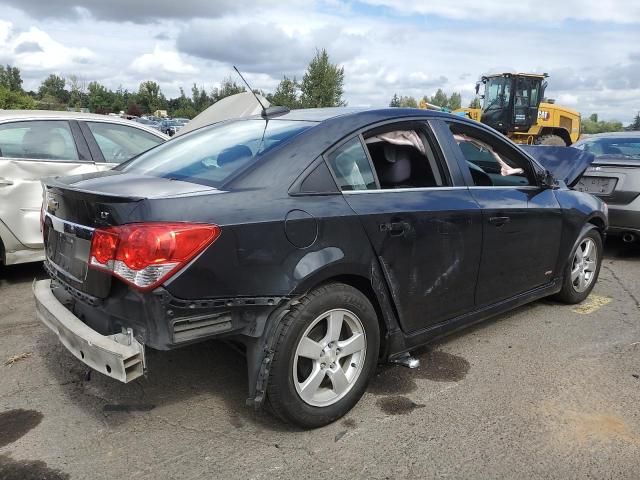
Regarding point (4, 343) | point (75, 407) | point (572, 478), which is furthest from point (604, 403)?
point (4, 343)

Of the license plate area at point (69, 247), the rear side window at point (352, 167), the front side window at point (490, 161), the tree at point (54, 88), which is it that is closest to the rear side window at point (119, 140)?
the license plate area at point (69, 247)

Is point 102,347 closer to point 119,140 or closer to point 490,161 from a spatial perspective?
point 490,161

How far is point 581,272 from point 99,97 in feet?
283

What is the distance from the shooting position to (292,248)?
2646mm

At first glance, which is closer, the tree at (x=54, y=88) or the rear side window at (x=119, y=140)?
the rear side window at (x=119, y=140)

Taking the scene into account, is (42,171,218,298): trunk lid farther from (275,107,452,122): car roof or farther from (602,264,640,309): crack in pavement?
(602,264,640,309): crack in pavement

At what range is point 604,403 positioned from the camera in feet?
10.6

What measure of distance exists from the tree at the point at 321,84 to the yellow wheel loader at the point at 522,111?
20.9 meters

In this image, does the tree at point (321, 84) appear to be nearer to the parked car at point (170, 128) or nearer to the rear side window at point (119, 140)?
the parked car at point (170, 128)

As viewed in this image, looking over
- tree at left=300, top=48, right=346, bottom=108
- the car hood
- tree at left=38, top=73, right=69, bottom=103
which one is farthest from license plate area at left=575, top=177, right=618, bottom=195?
tree at left=38, top=73, right=69, bottom=103

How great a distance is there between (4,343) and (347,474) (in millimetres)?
2744

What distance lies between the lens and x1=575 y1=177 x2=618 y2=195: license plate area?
6.56 meters

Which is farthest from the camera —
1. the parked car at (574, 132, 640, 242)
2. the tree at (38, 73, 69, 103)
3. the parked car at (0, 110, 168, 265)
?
the tree at (38, 73, 69, 103)

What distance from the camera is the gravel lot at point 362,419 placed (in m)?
2.61
